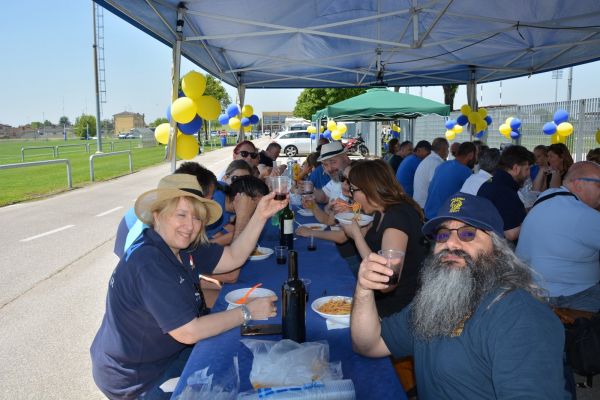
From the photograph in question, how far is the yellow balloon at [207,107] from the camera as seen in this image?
15.1 ft

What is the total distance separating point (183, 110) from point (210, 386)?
11.1ft

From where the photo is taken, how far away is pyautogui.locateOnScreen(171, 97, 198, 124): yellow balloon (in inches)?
171

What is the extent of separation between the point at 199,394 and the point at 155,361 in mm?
827

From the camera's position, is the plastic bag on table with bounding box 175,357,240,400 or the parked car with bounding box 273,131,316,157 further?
the parked car with bounding box 273,131,316,157

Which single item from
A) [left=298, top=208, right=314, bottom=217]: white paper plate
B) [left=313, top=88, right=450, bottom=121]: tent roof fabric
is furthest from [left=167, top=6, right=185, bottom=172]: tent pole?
[left=313, top=88, right=450, bottom=121]: tent roof fabric

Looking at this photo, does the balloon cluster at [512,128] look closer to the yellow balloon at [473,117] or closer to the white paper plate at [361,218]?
the yellow balloon at [473,117]

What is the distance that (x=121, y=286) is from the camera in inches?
78.5

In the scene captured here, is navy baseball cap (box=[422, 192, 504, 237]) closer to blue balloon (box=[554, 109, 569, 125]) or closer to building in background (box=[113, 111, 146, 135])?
blue balloon (box=[554, 109, 569, 125])

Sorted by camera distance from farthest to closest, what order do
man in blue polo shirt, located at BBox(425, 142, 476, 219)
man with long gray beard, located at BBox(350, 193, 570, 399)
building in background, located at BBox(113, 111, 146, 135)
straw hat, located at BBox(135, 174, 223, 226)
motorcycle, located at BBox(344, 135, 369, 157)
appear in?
1. building in background, located at BBox(113, 111, 146, 135)
2. motorcycle, located at BBox(344, 135, 369, 157)
3. man in blue polo shirt, located at BBox(425, 142, 476, 219)
4. straw hat, located at BBox(135, 174, 223, 226)
5. man with long gray beard, located at BBox(350, 193, 570, 399)

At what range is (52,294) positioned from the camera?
16.4 feet

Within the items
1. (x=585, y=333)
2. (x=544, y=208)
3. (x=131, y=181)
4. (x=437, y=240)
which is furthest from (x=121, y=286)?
(x=131, y=181)

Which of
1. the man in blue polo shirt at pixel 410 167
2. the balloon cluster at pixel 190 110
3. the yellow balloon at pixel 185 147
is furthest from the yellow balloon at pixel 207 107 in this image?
the man in blue polo shirt at pixel 410 167

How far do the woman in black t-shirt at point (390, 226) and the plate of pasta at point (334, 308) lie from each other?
307mm

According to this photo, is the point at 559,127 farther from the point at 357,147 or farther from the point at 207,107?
the point at 357,147
